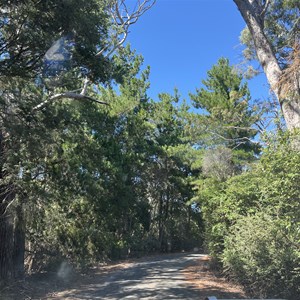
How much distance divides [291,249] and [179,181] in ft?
77.7

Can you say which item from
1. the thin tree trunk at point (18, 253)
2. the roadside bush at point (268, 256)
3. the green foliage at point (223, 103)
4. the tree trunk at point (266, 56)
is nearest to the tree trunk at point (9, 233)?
the thin tree trunk at point (18, 253)

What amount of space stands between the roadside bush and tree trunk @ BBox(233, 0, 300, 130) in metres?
3.85

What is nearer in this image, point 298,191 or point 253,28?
point 298,191

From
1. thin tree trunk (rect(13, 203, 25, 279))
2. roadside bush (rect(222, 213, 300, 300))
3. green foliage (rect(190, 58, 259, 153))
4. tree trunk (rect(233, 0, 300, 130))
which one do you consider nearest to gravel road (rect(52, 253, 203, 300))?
roadside bush (rect(222, 213, 300, 300))

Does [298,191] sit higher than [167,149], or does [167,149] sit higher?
[167,149]

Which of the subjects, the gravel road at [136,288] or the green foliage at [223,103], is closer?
the gravel road at [136,288]

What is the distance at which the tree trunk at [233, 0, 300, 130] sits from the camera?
39.0 feet

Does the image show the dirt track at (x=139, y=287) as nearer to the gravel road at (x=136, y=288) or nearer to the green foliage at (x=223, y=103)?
the gravel road at (x=136, y=288)

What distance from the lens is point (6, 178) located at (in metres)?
11.3

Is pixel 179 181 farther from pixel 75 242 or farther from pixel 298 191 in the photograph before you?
pixel 298 191

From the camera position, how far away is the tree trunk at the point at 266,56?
11891mm

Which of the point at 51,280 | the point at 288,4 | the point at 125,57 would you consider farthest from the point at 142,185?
the point at 288,4

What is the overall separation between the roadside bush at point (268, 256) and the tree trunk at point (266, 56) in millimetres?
3846

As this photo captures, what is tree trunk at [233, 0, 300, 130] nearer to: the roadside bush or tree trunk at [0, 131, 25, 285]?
the roadside bush
